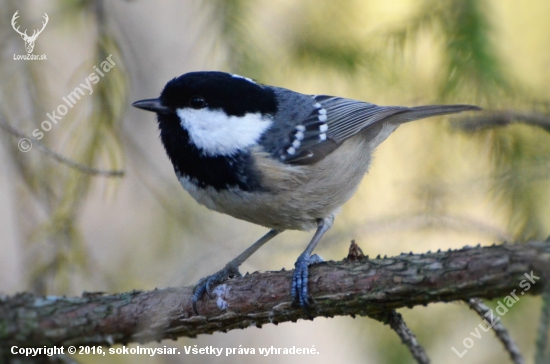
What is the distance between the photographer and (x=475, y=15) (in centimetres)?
238

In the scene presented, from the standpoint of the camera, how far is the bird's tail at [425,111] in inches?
99.6

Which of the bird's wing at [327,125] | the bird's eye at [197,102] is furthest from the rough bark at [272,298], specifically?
the bird's eye at [197,102]

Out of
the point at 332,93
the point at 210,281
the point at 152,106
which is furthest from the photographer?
the point at 332,93

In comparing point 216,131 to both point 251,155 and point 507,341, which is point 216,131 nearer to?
point 251,155

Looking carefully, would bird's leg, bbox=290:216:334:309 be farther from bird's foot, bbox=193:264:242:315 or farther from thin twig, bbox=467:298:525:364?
thin twig, bbox=467:298:525:364

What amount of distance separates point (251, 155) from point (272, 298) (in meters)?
0.75

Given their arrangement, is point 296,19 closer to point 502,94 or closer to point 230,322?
point 502,94

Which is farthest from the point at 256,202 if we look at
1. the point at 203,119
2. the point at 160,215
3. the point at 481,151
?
the point at 481,151

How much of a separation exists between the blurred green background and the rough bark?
0.60ft

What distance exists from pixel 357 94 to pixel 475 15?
74cm

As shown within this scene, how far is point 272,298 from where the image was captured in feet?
6.96

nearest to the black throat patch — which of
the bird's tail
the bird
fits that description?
the bird

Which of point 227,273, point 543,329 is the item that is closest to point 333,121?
point 227,273

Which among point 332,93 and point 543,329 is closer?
point 543,329
